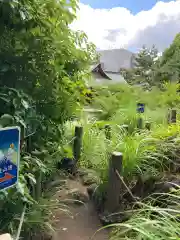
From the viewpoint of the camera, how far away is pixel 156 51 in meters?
24.2

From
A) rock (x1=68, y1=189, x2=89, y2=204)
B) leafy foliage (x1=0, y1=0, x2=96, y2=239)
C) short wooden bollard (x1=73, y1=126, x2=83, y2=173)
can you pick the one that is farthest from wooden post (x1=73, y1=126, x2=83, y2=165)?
leafy foliage (x1=0, y1=0, x2=96, y2=239)

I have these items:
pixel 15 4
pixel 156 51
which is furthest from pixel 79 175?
pixel 156 51

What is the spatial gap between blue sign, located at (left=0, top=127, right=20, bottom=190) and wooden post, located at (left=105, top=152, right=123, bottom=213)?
3.44 ft

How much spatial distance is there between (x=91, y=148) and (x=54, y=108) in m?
1.48

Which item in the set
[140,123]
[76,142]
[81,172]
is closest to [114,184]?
[81,172]

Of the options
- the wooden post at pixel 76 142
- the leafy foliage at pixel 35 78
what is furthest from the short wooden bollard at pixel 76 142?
the leafy foliage at pixel 35 78

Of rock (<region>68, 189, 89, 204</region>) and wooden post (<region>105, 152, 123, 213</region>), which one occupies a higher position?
wooden post (<region>105, 152, 123, 213</region>)

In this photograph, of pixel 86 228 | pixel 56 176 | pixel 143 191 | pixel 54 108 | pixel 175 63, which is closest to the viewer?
pixel 54 108

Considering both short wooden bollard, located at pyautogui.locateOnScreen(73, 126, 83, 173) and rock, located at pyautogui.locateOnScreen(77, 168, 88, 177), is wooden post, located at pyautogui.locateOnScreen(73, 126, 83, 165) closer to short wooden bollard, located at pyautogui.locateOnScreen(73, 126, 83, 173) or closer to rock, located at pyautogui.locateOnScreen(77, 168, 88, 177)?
short wooden bollard, located at pyautogui.locateOnScreen(73, 126, 83, 173)

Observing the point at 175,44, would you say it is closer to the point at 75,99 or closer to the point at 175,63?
the point at 175,63

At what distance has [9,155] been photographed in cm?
82

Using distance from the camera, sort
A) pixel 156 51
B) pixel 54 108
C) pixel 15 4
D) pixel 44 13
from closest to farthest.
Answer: pixel 15 4 < pixel 44 13 < pixel 54 108 < pixel 156 51

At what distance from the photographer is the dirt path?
1.76m

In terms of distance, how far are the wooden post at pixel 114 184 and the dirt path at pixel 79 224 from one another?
16cm
